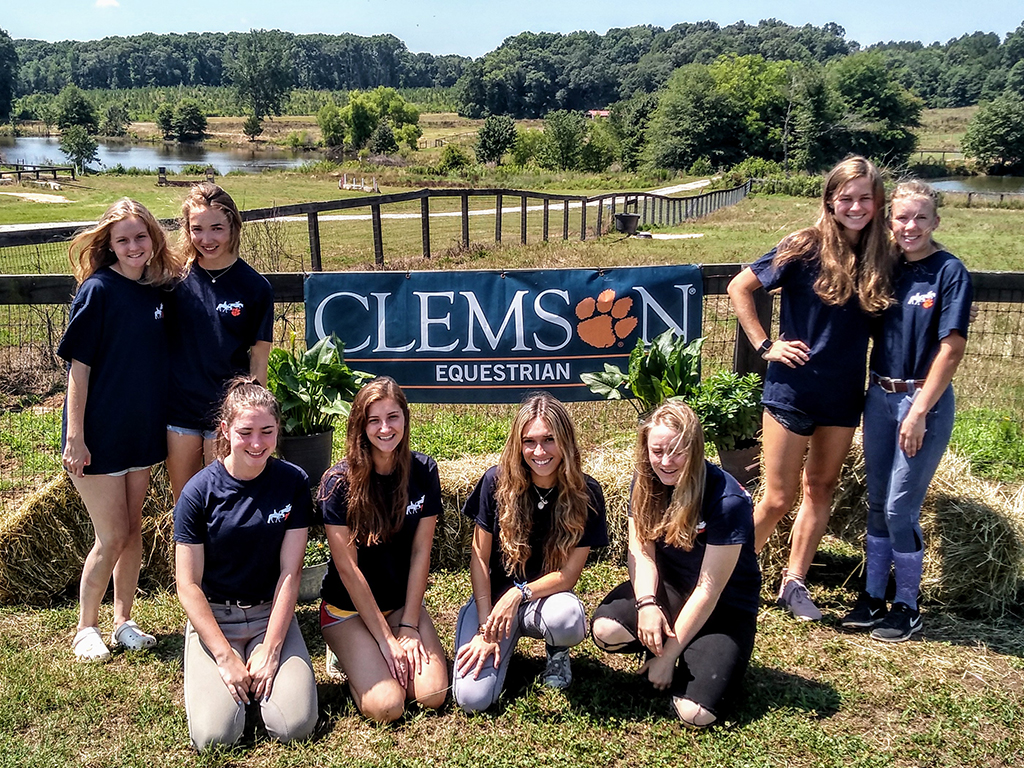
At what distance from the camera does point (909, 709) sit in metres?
3.29

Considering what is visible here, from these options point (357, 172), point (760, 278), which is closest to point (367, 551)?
point (760, 278)

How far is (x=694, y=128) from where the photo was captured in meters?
65.1

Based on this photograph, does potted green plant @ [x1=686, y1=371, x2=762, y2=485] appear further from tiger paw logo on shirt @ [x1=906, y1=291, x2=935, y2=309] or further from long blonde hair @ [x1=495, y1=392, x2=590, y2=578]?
long blonde hair @ [x1=495, y1=392, x2=590, y2=578]

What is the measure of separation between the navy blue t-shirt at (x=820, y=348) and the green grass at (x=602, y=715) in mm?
984

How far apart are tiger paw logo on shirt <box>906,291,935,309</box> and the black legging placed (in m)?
1.38

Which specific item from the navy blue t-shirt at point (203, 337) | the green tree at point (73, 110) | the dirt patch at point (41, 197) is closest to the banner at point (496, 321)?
the navy blue t-shirt at point (203, 337)

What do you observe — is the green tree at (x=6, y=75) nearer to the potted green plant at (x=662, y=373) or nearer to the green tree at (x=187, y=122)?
the green tree at (x=187, y=122)

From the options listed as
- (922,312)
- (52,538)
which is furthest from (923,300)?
(52,538)

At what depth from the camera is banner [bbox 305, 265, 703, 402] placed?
486 cm

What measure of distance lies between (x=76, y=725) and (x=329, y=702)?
88 cm

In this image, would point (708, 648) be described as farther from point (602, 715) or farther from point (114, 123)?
point (114, 123)

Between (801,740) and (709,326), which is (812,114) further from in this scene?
(801,740)

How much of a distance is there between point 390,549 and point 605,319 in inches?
78.5

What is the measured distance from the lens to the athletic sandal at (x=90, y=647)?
3600mm
